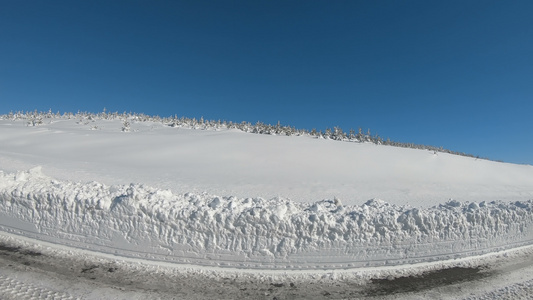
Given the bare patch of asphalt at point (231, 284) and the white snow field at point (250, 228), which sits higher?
the white snow field at point (250, 228)

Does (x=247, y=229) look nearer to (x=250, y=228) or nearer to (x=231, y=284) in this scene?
(x=250, y=228)

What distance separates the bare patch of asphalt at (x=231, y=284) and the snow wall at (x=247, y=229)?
1.87 ft

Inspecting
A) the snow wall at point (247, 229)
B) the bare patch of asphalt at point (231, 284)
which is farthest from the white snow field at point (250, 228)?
the bare patch of asphalt at point (231, 284)

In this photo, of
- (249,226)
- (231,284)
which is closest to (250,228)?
(249,226)

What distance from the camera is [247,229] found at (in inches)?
236

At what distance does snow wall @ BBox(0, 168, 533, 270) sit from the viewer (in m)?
5.76

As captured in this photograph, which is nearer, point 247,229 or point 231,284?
point 231,284

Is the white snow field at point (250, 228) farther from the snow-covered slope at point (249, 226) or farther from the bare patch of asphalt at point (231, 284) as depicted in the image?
the bare patch of asphalt at point (231, 284)

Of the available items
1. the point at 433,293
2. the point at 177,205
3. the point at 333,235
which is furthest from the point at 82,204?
the point at 433,293

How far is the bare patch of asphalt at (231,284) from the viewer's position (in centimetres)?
Answer: 462

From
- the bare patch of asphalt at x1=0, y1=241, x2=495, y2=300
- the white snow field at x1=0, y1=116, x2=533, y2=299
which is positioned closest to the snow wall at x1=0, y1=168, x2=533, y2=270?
the white snow field at x1=0, y1=116, x2=533, y2=299

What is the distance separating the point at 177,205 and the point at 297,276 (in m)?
3.06

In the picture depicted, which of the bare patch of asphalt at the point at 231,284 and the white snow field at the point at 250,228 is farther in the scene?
the white snow field at the point at 250,228

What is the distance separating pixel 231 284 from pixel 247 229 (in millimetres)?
1281
